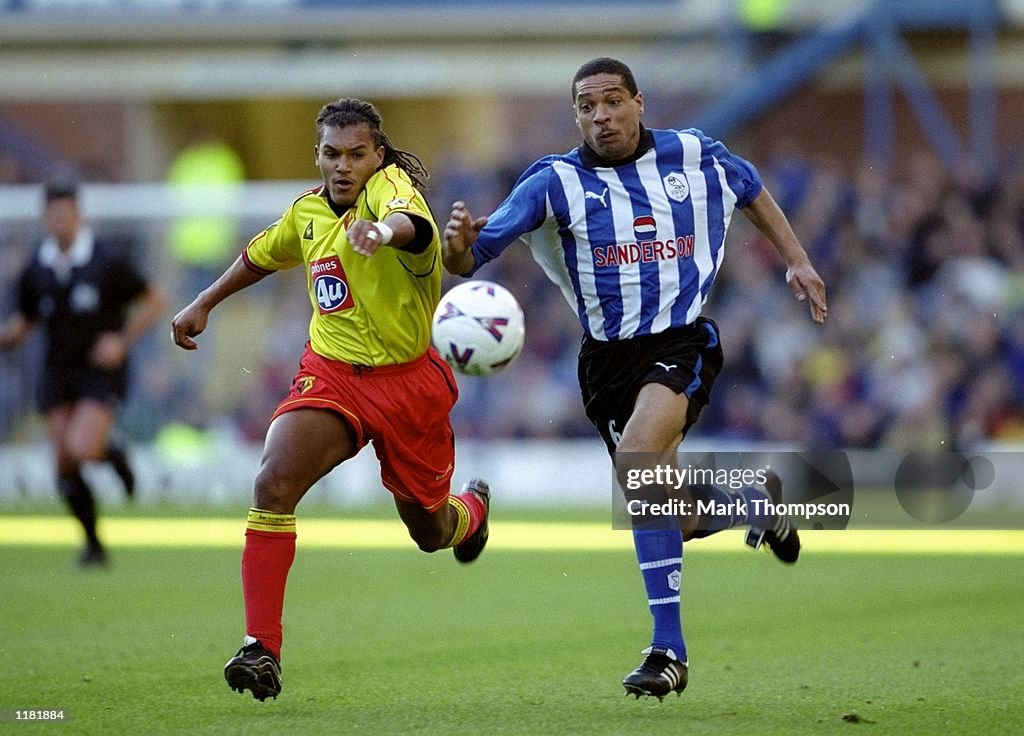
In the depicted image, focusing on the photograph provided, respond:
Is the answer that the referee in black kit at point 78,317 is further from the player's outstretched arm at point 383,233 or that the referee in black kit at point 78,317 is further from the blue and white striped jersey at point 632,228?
the player's outstretched arm at point 383,233

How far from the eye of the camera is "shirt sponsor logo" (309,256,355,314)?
641 cm

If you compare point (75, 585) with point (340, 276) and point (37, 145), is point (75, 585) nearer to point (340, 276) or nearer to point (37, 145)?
point (340, 276)

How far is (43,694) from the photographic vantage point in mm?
6184

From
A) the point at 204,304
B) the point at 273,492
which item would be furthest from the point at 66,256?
the point at 273,492

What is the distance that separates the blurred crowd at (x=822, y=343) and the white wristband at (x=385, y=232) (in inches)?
442

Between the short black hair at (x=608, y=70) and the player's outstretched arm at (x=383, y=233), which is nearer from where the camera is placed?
the player's outstretched arm at (x=383, y=233)

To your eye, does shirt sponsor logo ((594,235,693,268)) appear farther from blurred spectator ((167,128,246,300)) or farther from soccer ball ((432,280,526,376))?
blurred spectator ((167,128,246,300))

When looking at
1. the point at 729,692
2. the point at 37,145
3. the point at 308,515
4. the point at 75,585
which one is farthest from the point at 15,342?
the point at 37,145

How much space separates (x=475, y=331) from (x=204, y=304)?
1.06 m

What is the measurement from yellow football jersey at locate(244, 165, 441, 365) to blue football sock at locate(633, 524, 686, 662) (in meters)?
1.20

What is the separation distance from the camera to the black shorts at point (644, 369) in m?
6.45

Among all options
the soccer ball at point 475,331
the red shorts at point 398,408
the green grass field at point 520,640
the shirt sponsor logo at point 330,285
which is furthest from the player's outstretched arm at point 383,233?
the green grass field at point 520,640

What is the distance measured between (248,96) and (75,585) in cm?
1400

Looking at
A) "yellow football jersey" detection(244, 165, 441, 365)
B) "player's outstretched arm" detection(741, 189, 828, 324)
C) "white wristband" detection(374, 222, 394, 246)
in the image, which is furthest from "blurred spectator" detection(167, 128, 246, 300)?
"white wristband" detection(374, 222, 394, 246)
